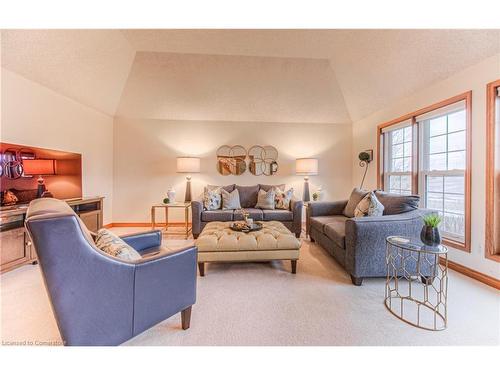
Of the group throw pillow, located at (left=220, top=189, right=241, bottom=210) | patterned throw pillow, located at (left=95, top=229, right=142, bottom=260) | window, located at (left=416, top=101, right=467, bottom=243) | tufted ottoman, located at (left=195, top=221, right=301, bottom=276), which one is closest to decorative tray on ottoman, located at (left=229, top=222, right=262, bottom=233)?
tufted ottoman, located at (left=195, top=221, right=301, bottom=276)

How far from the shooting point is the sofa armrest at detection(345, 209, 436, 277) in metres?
2.04

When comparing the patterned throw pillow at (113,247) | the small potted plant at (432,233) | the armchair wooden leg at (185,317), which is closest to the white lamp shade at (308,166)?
the small potted plant at (432,233)

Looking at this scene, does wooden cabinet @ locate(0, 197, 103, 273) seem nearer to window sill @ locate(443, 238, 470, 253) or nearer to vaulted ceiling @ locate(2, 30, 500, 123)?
vaulted ceiling @ locate(2, 30, 500, 123)

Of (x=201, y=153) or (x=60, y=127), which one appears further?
(x=201, y=153)

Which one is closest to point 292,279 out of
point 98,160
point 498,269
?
point 498,269

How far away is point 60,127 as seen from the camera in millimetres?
3236

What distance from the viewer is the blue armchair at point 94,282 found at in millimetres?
970

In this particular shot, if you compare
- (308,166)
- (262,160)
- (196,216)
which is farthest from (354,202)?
(196,216)

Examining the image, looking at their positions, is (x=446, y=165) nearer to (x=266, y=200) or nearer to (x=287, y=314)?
(x=266, y=200)

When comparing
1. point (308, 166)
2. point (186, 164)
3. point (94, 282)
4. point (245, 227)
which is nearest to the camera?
point (94, 282)

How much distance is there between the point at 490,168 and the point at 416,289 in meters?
1.46

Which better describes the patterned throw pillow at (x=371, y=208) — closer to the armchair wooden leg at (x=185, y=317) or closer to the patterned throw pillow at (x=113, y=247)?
the armchair wooden leg at (x=185, y=317)

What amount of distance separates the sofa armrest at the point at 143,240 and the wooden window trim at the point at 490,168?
3346mm
